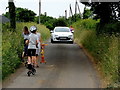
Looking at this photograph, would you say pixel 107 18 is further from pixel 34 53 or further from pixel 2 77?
pixel 2 77

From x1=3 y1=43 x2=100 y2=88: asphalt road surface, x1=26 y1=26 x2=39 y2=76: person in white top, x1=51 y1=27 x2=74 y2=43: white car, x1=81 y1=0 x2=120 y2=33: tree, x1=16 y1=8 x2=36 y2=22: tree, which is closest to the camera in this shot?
x1=3 y1=43 x2=100 y2=88: asphalt road surface

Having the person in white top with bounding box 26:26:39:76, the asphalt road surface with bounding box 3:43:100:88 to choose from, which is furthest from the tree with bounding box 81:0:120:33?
the person in white top with bounding box 26:26:39:76

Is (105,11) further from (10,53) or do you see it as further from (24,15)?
(24,15)

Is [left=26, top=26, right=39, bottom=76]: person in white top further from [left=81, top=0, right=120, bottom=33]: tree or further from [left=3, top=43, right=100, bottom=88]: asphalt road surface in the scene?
[left=81, top=0, right=120, bottom=33]: tree

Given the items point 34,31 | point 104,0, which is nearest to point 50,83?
point 34,31

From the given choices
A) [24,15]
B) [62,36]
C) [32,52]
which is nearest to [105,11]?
[62,36]

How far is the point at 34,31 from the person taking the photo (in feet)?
50.5

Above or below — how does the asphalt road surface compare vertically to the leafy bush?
below

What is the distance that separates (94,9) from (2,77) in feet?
42.2

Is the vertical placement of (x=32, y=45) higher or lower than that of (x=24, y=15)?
lower

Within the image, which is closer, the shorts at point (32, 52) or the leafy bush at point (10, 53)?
the leafy bush at point (10, 53)

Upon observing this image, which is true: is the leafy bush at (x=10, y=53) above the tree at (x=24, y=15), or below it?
below

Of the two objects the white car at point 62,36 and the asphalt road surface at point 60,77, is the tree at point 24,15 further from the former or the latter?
the asphalt road surface at point 60,77

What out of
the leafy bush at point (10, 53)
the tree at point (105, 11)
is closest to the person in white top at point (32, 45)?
the leafy bush at point (10, 53)
